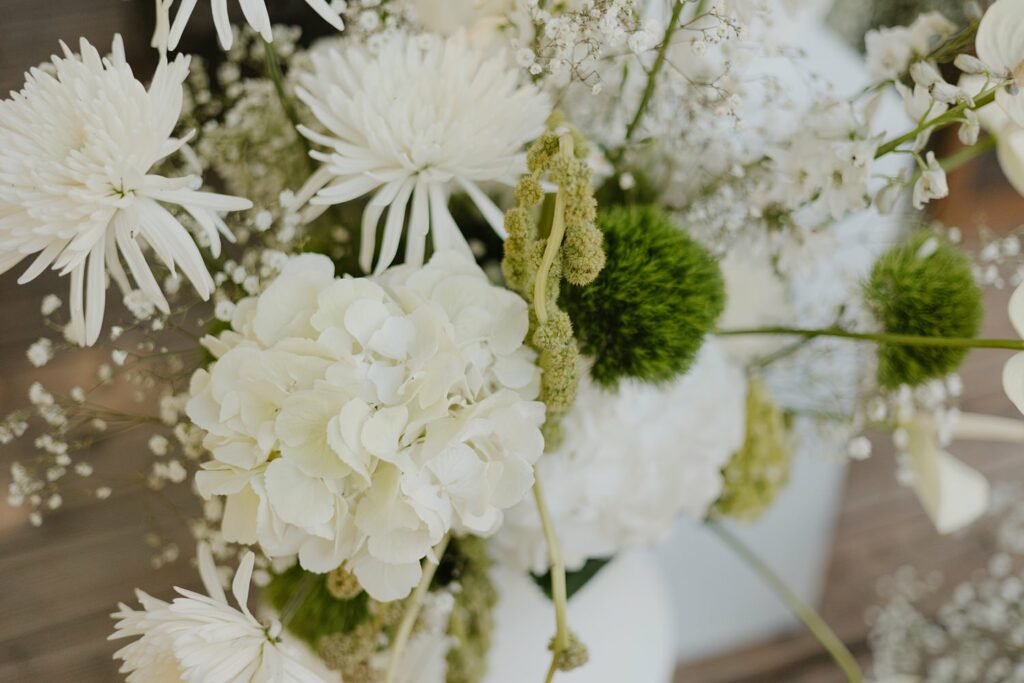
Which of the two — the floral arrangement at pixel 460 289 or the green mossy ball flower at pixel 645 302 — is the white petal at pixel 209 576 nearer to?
the floral arrangement at pixel 460 289

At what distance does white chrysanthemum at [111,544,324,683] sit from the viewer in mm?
285

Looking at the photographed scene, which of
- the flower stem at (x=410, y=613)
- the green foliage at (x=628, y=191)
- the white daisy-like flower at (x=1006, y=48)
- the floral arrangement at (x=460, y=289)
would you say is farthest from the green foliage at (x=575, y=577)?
the white daisy-like flower at (x=1006, y=48)

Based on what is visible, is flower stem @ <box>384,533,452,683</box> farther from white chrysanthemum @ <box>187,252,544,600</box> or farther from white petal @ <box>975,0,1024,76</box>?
white petal @ <box>975,0,1024,76</box>

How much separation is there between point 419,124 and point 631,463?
0.20 metres

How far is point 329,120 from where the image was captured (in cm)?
34

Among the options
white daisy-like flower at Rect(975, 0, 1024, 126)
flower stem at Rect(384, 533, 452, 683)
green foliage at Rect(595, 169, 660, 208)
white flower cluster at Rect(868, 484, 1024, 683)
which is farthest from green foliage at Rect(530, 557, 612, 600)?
white flower cluster at Rect(868, 484, 1024, 683)

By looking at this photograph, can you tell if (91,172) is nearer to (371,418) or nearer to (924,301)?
(371,418)

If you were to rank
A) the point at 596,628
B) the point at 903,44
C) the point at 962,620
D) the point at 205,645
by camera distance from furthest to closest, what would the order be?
1. the point at 962,620
2. the point at 596,628
3. the point at 903,44
4. the point at 205,645

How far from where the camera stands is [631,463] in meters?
0.42

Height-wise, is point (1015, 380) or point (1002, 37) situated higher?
point (1002, 37)

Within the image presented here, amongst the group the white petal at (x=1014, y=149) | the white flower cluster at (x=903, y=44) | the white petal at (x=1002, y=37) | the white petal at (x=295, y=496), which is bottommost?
the white petal at (x=295, y=496)

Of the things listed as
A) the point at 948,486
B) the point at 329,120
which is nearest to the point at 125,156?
the point at 329,120

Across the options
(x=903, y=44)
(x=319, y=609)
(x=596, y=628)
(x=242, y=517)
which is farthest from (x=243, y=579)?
(x=903, y=44)

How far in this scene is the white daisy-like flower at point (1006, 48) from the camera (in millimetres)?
315
